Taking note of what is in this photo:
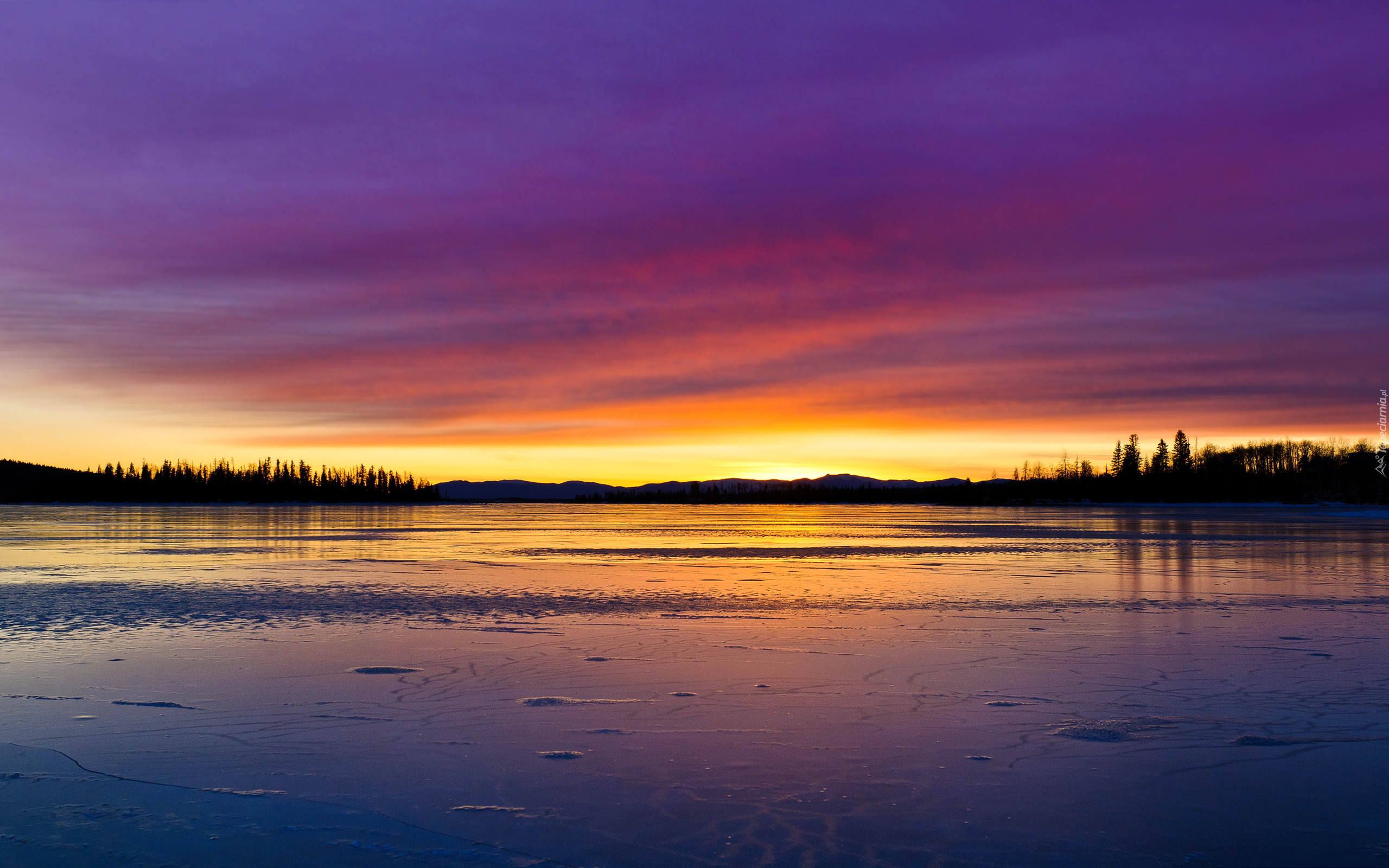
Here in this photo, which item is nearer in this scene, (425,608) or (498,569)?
(425,608)

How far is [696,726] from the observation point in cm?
731

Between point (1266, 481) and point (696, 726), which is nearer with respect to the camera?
point (696, 726)

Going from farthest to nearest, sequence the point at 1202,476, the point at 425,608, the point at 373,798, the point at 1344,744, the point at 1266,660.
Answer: the point at 1202,476, the point at 425,608, the point at 1266,660, the point at 1344,744, the point at 373,798

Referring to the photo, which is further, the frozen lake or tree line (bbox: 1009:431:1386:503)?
tree line (bbox: 1009:431:1386:503)

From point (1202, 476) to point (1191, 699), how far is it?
19405cm

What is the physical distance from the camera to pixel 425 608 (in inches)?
587

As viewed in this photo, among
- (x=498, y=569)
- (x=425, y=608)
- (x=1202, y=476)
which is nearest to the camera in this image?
(x=425, y=608)

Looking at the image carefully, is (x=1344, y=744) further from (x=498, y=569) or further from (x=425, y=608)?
(x=498, y=569)

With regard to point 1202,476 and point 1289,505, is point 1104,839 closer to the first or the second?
point 1289,505

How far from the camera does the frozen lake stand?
5094 millimetres

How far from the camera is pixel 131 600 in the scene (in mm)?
15773

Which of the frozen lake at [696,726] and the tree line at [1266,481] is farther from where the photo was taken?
the tree line at [1266,481]

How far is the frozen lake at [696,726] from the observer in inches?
201

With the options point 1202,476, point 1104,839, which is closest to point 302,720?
point 1104,839
